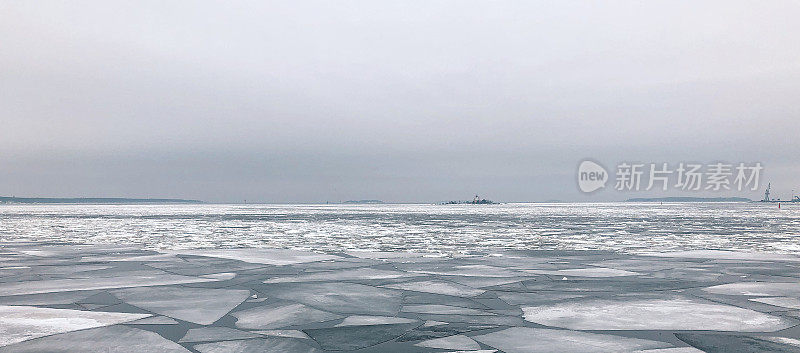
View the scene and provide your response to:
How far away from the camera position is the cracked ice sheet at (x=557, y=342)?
383 centimetres

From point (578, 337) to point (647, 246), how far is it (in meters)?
9.77

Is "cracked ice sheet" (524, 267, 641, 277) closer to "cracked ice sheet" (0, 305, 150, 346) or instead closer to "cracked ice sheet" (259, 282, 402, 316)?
"cracked ice sheet" (259, 282, 402, 316)

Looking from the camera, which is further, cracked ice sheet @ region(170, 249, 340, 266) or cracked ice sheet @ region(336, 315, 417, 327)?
cracked ice sheet @ region(170, 249, 340, 266)

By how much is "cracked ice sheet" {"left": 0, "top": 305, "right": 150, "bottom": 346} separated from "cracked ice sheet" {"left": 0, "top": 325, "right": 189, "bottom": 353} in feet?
0.57

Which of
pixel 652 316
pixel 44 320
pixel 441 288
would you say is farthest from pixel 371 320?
pixel 44 320

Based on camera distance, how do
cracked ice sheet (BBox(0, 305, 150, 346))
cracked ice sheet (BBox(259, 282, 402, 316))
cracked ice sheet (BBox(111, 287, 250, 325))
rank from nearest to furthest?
cracked ice sheet (BBox(0, 305, 150, 346)) < cracked ice sheet (BBox(111, 287, 250, 325)) < cracked ice sheet (BBox(259, 282, 402, 316))

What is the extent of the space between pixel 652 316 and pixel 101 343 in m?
4.34

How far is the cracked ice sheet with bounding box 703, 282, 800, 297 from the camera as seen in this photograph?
615cm

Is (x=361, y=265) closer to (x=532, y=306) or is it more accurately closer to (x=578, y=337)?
(x=532, y=306)

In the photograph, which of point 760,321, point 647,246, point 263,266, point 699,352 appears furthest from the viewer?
point 647,246

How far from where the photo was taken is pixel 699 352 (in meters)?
3.68

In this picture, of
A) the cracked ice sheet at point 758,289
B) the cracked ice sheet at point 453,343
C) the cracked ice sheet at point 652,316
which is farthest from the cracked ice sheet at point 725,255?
the cracked ice sheet at point 453,343

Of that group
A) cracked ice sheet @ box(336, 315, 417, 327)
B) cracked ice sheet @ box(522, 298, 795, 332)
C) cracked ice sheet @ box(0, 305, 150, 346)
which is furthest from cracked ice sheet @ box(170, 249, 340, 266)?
cracked ice sheet @ box(522, 298, 795, 332)

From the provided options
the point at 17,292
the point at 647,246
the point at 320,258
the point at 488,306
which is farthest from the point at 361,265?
the point at 647,246
